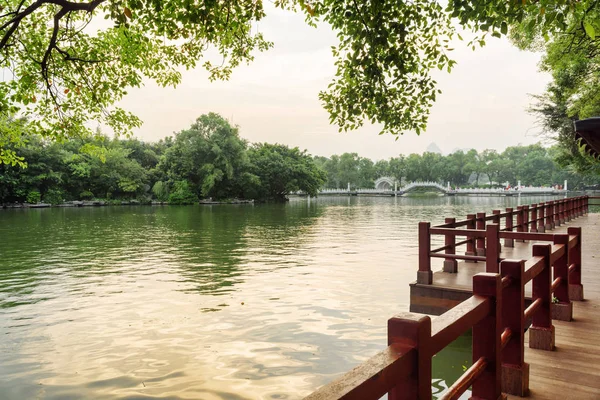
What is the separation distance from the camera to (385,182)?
121375 millimetres

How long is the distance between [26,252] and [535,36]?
23.0m

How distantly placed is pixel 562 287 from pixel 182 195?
186 ft

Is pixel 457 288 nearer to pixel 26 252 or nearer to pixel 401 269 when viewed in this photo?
pixel 401 269

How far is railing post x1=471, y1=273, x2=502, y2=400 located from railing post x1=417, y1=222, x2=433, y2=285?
5.02 metres

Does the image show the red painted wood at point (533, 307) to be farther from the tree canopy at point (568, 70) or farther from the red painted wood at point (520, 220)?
the red painted wood at point (520, 220)

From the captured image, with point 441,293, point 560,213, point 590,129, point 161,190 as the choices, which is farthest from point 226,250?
point 161,190

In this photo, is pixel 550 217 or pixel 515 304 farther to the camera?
pixel 550 217

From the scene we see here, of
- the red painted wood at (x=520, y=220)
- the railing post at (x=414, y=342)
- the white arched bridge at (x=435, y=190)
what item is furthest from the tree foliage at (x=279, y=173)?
the railing post at (x=414, y=342)

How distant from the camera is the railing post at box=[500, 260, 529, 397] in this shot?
11.2 feet

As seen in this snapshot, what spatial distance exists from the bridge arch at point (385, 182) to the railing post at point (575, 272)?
4376 inches

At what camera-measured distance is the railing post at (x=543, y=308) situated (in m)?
4.38

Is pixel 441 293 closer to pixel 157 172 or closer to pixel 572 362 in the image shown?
pixel 572 362

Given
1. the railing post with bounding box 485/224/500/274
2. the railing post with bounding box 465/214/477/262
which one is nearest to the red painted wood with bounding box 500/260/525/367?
the railing post with bounding box 485/224/500/274

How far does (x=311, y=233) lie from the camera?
25.1 metres
